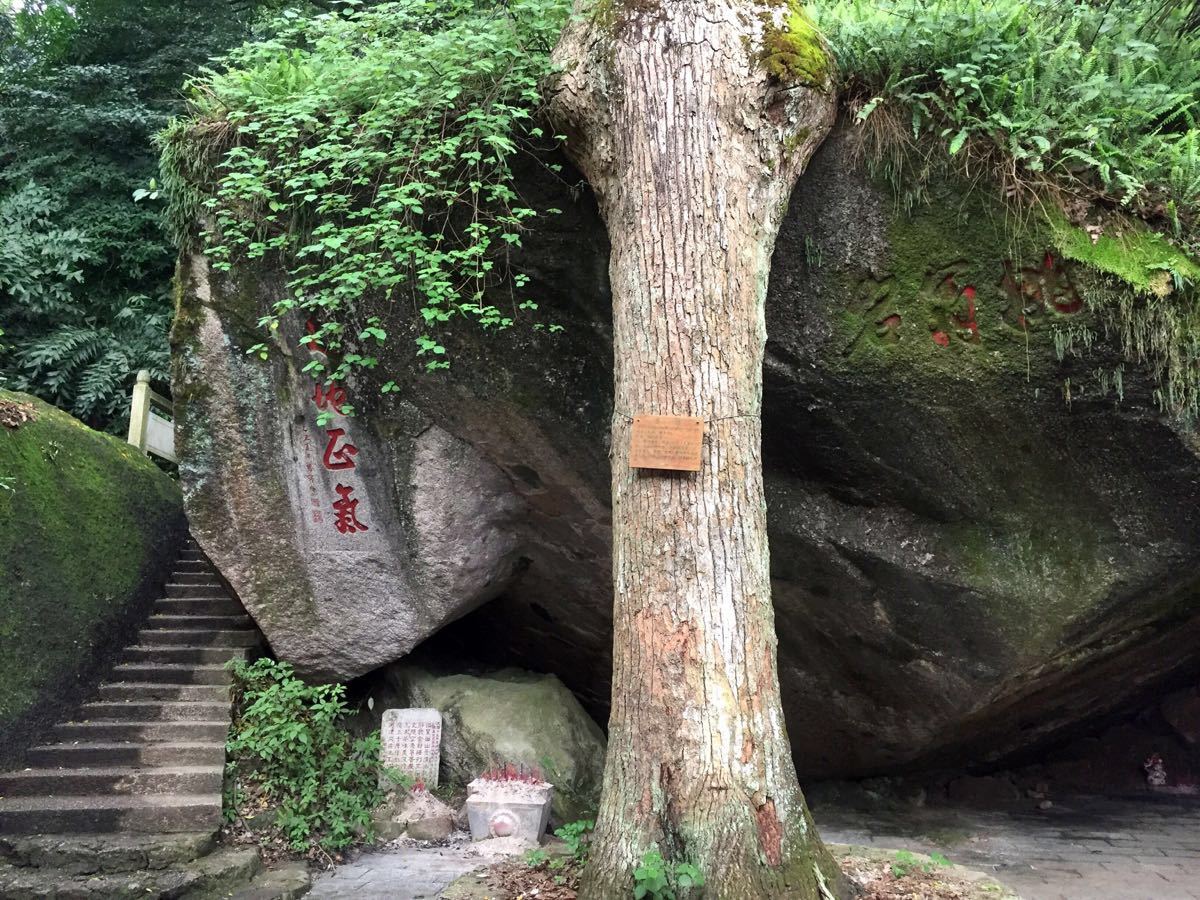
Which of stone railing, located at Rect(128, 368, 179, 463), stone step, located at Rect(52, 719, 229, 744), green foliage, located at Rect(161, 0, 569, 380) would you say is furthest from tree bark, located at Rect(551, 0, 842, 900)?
stone railing, located at Rect(128, 368, 179, 463)

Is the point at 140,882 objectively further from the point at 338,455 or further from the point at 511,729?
the point at 338,455

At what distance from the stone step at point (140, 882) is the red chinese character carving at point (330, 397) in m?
2.66

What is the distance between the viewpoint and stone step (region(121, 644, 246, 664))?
6.41 m

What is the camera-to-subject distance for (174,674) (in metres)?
6.31

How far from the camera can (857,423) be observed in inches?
181

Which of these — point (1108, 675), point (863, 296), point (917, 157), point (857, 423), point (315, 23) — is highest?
point (315, 23)

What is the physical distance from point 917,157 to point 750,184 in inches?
49.7

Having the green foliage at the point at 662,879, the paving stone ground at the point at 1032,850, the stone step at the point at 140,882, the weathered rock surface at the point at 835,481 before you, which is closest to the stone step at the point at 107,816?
the stone step at the point at 140,882

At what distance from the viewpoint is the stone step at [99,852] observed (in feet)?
15.6

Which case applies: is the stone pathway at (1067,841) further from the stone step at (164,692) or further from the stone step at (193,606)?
the stone step at (193,606)

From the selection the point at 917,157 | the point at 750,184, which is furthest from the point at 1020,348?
the point at 750,184

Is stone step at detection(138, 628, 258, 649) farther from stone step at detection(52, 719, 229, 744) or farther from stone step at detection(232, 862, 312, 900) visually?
stone step at detection(232, 862, 312, 900)

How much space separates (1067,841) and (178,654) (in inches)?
254

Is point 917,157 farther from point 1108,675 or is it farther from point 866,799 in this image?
point 866,799
